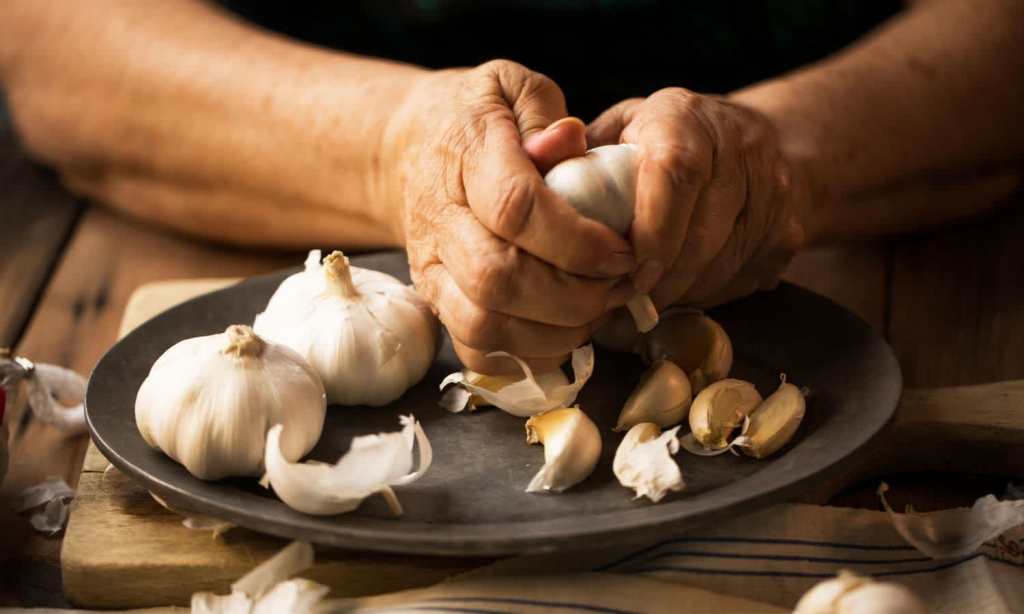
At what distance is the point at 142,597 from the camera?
85 centimetres

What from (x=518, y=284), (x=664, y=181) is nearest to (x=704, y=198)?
(x=664, y=181)

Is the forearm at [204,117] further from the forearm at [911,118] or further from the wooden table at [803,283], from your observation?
the forearm at [911,118]

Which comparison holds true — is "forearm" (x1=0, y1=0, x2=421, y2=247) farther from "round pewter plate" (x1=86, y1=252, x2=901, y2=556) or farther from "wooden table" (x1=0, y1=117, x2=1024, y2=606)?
"round pewter plate" (x1=86, y1=252, x2=901, y2=556)

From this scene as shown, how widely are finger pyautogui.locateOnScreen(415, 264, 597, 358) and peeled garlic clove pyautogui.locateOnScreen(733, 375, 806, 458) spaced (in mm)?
144

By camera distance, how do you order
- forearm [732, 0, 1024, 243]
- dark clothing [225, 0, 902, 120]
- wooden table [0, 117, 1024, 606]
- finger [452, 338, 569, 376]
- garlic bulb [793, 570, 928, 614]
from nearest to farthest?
garlic bulb [793, 570, 928, 614]
finger [452, 338, 569, 376]
wooden table [0, 117, 1024, 606]
forearm [732, 0, 1024, 243]
dark clothing [225, 0, 902, 120]

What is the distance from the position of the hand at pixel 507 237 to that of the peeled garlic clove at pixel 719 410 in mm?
98

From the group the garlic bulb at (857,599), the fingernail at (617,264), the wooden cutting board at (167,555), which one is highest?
the fingernail at (617,264)

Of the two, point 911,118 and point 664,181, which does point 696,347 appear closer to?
point 664,181

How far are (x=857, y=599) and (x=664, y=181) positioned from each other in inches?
13.2

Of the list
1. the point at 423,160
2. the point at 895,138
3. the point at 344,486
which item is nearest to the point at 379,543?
the point at 344,486

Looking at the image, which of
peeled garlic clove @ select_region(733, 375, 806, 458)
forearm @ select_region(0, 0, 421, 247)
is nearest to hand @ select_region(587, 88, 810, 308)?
peeled garlic clove @ select_region(733, 375, 806, 458)

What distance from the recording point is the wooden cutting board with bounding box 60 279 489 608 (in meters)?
0.84

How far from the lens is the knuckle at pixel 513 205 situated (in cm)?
85

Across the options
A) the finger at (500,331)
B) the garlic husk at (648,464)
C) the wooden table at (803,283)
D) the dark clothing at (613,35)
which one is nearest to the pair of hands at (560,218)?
the finger at (500,331)
